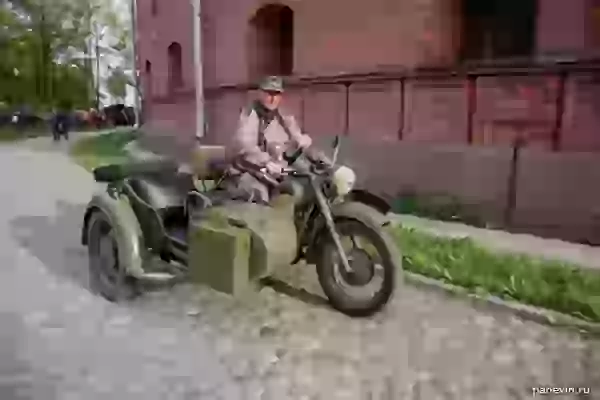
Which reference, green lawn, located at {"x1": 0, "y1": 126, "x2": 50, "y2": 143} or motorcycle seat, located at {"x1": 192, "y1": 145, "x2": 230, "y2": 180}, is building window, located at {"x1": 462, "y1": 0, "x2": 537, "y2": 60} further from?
green lawn, located at {"x1": 0, "y1": 126, "x2": 50, "y2": 143}

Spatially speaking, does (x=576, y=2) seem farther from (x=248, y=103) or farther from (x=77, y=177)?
(x=77, y=177)

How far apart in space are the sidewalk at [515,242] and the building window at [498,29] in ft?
0.95

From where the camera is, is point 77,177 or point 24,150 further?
point 77,177

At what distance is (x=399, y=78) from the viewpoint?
3.58ft

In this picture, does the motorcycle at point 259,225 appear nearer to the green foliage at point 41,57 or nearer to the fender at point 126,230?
the fender at point 126,230

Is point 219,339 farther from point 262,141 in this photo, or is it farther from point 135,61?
point 135,61

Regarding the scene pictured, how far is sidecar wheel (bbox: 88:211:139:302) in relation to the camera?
1.01m

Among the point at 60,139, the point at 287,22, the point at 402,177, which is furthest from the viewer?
the point at 402,177

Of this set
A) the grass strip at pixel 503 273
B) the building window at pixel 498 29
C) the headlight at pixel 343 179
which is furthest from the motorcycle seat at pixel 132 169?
the building window at pixel 498 29

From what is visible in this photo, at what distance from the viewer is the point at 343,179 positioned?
36.6 inches

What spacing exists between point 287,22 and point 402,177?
33 cm

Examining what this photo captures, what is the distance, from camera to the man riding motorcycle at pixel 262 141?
98 centimetres

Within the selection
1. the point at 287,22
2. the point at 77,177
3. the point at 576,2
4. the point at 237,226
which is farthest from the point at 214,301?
the point at 576,2

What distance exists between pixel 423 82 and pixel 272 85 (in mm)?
282
